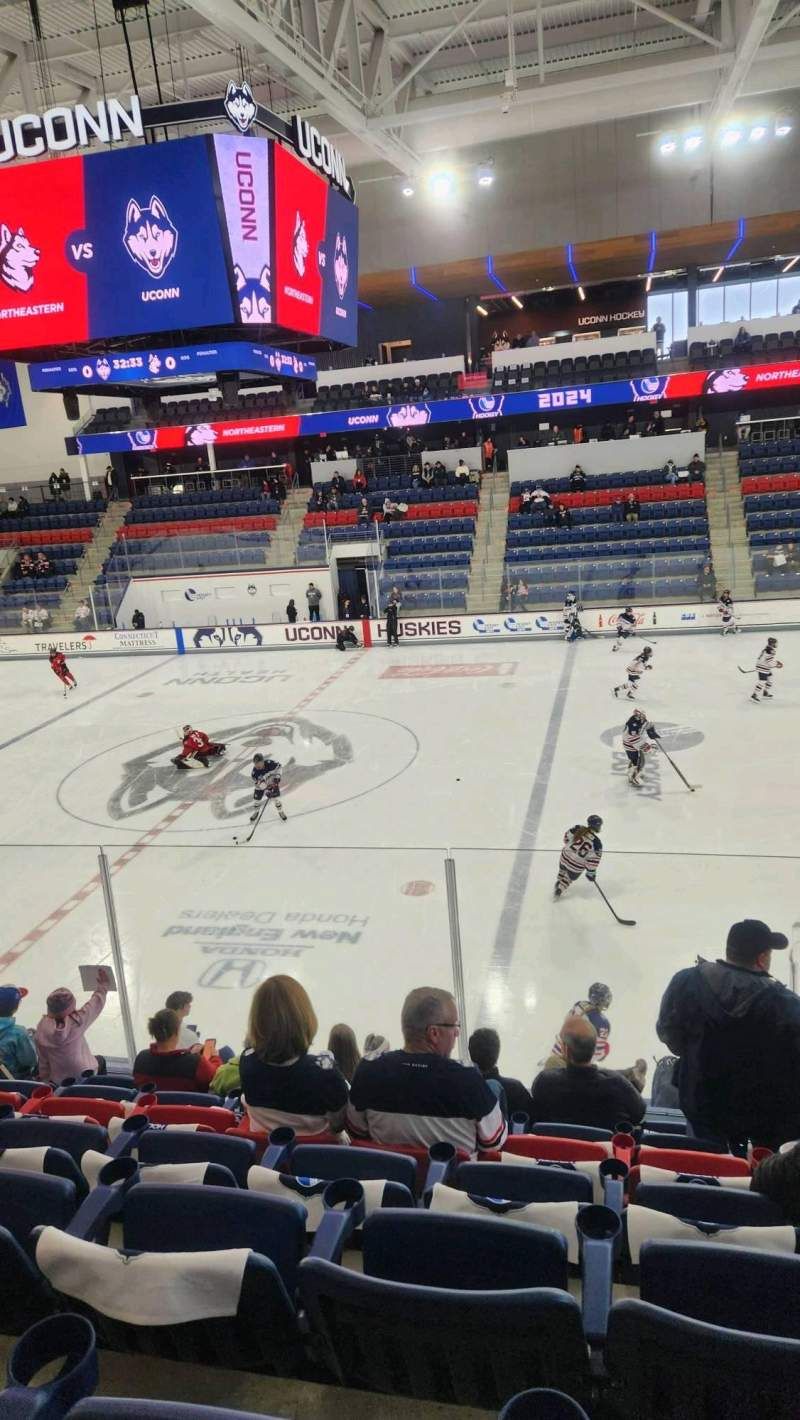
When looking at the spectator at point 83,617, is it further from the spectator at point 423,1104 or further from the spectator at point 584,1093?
the spectator at point 423,1104

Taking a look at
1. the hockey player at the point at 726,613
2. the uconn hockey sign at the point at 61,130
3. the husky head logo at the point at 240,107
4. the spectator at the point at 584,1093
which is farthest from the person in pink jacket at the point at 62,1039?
the hockey player at the point at 726,613

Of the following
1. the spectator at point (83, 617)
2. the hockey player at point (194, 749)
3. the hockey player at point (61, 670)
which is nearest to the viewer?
the hockey player at point (194, 749)

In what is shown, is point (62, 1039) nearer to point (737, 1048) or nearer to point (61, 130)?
point (737, 1048)

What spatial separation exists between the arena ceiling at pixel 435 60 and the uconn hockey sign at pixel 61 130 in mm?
6041

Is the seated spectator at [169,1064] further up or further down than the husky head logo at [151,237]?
further down

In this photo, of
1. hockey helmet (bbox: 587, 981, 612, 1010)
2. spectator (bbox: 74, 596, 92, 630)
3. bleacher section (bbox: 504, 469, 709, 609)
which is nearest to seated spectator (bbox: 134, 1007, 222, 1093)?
hockey helmet (bbox: 587, 981, 612, 1010)

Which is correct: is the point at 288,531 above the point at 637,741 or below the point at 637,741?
above

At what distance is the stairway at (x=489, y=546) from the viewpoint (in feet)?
79.0

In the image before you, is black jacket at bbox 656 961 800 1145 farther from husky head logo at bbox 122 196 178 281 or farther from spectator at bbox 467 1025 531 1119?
husky head logo at bbox 122 196 178 281

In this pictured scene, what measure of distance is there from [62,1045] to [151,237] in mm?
8060

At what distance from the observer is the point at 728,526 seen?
25766 millimetres

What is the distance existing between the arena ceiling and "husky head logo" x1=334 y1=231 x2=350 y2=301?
17.3ft

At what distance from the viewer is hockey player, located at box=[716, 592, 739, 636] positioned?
2122 cm

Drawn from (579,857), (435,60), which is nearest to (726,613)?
(435,60)
